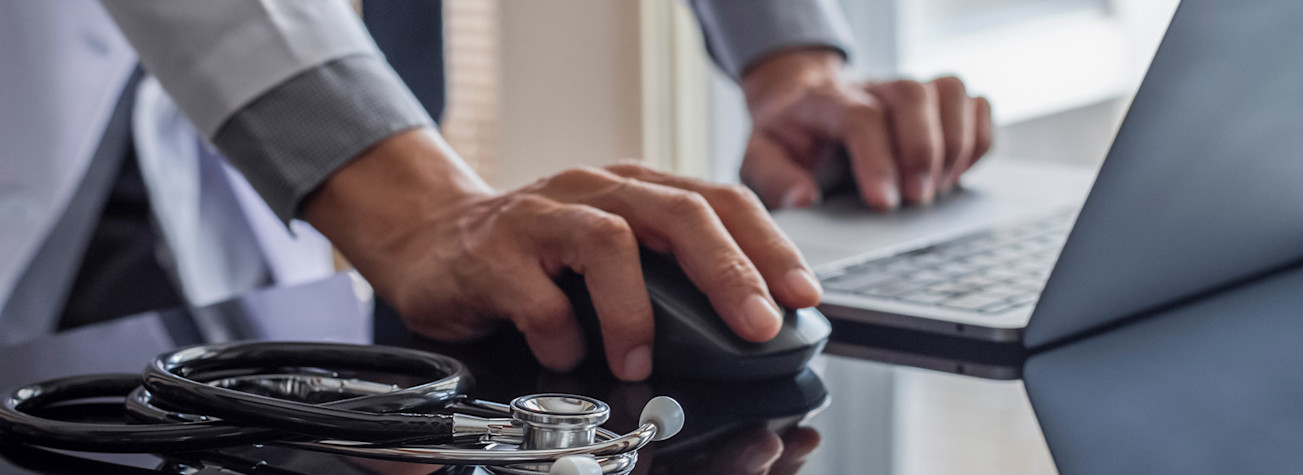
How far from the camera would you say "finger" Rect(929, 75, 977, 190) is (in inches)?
37.2

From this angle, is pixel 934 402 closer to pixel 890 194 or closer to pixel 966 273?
pixel 966 273

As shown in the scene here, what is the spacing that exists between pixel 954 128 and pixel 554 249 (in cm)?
55

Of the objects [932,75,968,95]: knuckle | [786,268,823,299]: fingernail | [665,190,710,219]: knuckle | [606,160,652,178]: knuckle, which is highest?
[665,190,710,219]: knuckle

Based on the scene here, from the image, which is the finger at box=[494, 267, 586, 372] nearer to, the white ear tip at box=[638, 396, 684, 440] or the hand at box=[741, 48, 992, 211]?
the white ear tip at box=[638, 396, 684, 440]

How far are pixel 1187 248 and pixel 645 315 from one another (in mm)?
A: 269

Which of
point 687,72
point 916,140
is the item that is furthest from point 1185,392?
point 687,72

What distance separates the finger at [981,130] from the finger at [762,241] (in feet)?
1.60

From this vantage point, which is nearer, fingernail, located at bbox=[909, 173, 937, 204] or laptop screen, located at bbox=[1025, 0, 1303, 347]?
laptop screen, located at bbox=[1025, 0, 1303, 347]

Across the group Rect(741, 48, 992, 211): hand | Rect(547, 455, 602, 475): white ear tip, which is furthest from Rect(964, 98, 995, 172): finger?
Rect(547, 455, 602, 475): white ear tip

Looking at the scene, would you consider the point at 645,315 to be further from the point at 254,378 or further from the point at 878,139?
the point at 878,139

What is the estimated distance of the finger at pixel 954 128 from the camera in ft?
3.10

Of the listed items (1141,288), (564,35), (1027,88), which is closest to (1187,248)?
(1141,288)

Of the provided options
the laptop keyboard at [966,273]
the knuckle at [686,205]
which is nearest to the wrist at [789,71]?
the laptop keyboard at [966,273]

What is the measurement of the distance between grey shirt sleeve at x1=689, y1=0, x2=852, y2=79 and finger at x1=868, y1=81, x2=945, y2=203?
217 mm
